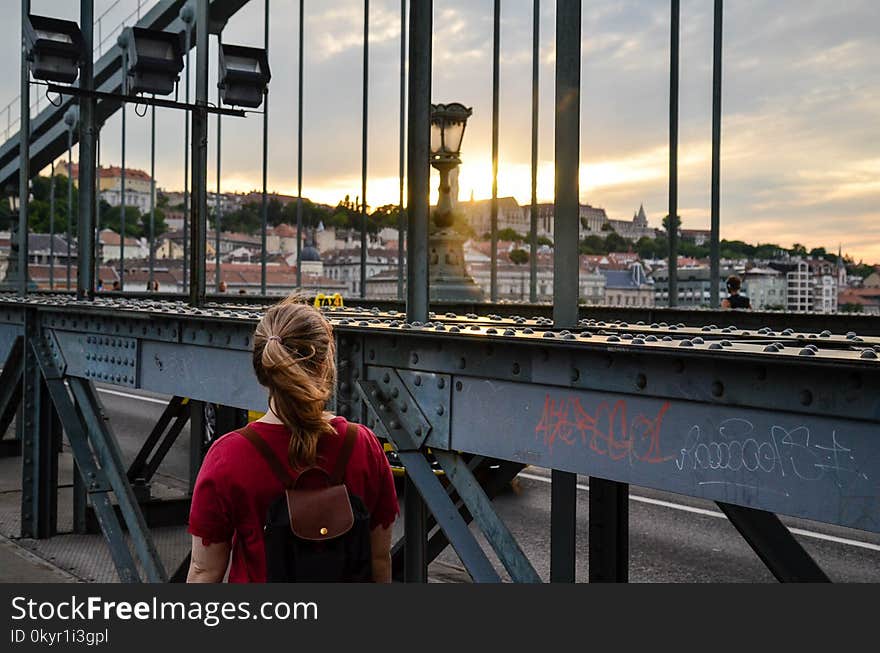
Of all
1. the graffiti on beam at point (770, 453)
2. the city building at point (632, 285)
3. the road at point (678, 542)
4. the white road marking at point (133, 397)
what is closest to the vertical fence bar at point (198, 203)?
the road at point (678, 542)

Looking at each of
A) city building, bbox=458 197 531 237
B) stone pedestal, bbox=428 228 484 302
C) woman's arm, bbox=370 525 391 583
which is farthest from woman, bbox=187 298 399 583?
city building, bbox=458 197 531 237

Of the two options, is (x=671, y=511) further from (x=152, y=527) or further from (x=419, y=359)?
(x=419, y=359)

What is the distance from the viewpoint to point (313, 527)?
250cm

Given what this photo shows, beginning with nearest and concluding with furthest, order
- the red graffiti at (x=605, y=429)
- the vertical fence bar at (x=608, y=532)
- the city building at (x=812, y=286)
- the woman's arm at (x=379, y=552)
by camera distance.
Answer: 1. the woman's arm at (x=379, y=552)
2. the red graffiti at (x=605, y=429)
3. the vertical fence bar at (x=608, y=532)
4. the city building at (x=812, y=286)

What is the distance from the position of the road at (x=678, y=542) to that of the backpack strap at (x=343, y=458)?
21.2ft

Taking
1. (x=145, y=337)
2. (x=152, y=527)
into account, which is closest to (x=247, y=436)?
(x=145, y=337)

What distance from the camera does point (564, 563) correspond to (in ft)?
15.1

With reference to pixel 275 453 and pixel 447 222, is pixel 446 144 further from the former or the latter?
pixel 275 453

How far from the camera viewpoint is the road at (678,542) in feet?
29.9

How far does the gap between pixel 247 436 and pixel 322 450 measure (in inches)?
7.0

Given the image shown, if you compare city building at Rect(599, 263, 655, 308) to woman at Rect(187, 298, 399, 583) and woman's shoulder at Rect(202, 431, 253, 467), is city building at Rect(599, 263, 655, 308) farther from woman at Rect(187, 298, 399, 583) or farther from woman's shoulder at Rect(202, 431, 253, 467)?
woman's shoulder at Rect(202, 431, 253, 467)

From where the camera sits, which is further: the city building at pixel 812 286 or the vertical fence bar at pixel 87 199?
the vertical fence bar at pixel 87 199

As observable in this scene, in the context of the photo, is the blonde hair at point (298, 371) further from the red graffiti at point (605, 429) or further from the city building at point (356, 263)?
the city building at point (356, 263)

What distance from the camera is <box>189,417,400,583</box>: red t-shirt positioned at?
8.25 ft
